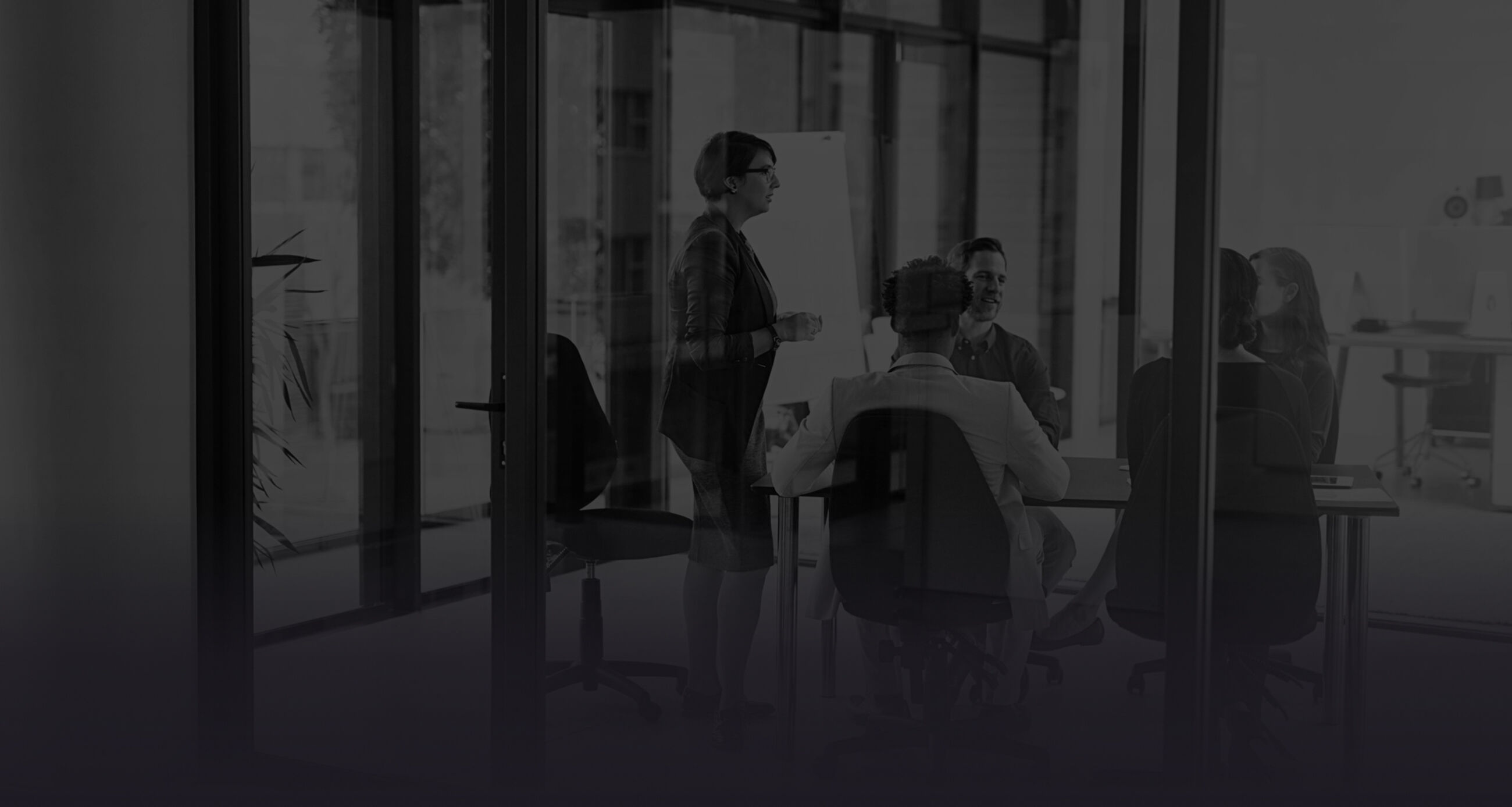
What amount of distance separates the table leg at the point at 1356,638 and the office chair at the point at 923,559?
595 mm

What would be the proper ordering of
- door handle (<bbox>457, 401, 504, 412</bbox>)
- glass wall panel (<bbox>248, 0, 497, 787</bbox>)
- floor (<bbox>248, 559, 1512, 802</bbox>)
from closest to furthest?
floor (<bbox>248, 559, 1512, 802</bbox>) → door handle (<bbox>457, 401, 504, 412</bbox>) → glass wall panel (<bbox>248, 0, 497, 787</bbox>)

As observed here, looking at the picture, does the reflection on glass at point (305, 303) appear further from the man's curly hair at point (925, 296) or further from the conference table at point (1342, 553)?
the conference table at point (1342, 553)

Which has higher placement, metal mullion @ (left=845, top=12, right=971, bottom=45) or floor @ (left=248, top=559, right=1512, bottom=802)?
metal mullion @ (left=845, top=12, right=971, bottom=45)

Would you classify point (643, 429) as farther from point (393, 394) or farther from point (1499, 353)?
point (1499, 353)

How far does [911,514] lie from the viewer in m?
3.14

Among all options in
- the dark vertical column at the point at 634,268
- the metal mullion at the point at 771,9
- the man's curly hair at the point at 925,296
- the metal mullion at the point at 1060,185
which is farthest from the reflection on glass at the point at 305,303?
the metal mullion at the point at 1060,185

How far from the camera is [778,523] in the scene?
328 cm

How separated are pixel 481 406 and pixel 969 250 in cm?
123

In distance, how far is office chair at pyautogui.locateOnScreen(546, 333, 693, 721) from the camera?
134 inches

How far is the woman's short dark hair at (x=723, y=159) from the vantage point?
3.20m

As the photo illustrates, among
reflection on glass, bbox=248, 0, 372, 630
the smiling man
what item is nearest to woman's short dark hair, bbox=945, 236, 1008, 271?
the smiling man

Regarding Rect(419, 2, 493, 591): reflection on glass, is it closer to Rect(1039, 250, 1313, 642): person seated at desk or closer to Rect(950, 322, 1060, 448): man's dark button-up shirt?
Rect(950, 322, 1060, 448): man's dark button-up shirt

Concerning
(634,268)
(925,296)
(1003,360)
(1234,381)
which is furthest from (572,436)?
(1234,381)

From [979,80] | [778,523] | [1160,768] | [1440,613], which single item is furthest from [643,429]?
[1440,613]
